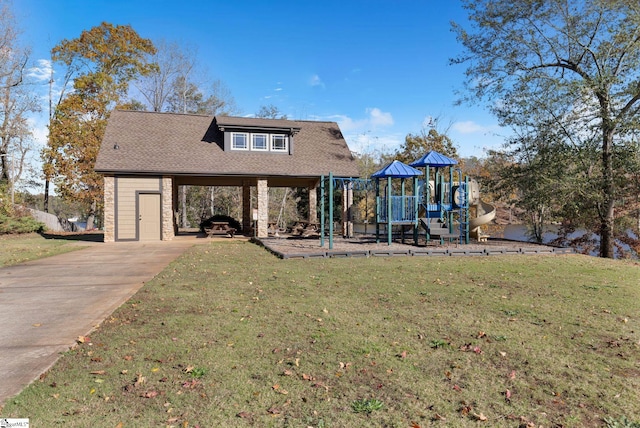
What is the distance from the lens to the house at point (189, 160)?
18.0m

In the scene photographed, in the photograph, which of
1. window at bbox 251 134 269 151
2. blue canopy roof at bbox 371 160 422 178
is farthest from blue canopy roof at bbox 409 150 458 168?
window at bbox 251 134 269 151

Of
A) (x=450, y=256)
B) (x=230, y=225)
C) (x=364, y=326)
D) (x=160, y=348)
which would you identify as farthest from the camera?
(x=230, y=225)

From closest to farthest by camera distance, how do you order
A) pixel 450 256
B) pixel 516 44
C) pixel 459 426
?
pixel 459 426 < pixel 450 256 < pixel 516 44

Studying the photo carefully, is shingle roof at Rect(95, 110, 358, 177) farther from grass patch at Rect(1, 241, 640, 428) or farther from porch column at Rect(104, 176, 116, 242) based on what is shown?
grass patch at Rect(1, 241, 640, 428)

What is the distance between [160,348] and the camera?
4391mm

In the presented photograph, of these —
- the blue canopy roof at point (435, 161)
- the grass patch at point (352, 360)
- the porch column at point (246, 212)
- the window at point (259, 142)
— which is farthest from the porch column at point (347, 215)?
the grass patch at point (352, 360)

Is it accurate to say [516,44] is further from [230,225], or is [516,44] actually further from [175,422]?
[175,422]

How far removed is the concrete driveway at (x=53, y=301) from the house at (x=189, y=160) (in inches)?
223

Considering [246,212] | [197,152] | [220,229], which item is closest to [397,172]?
[220,229]

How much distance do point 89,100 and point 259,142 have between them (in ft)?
52.3

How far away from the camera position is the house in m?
18.0

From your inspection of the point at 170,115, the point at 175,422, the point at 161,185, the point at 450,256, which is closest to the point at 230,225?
the point at 161,185

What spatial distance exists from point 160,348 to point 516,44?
19.7 meters

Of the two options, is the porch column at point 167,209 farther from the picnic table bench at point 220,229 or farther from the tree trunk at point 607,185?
the tree trunk at point 607,185
